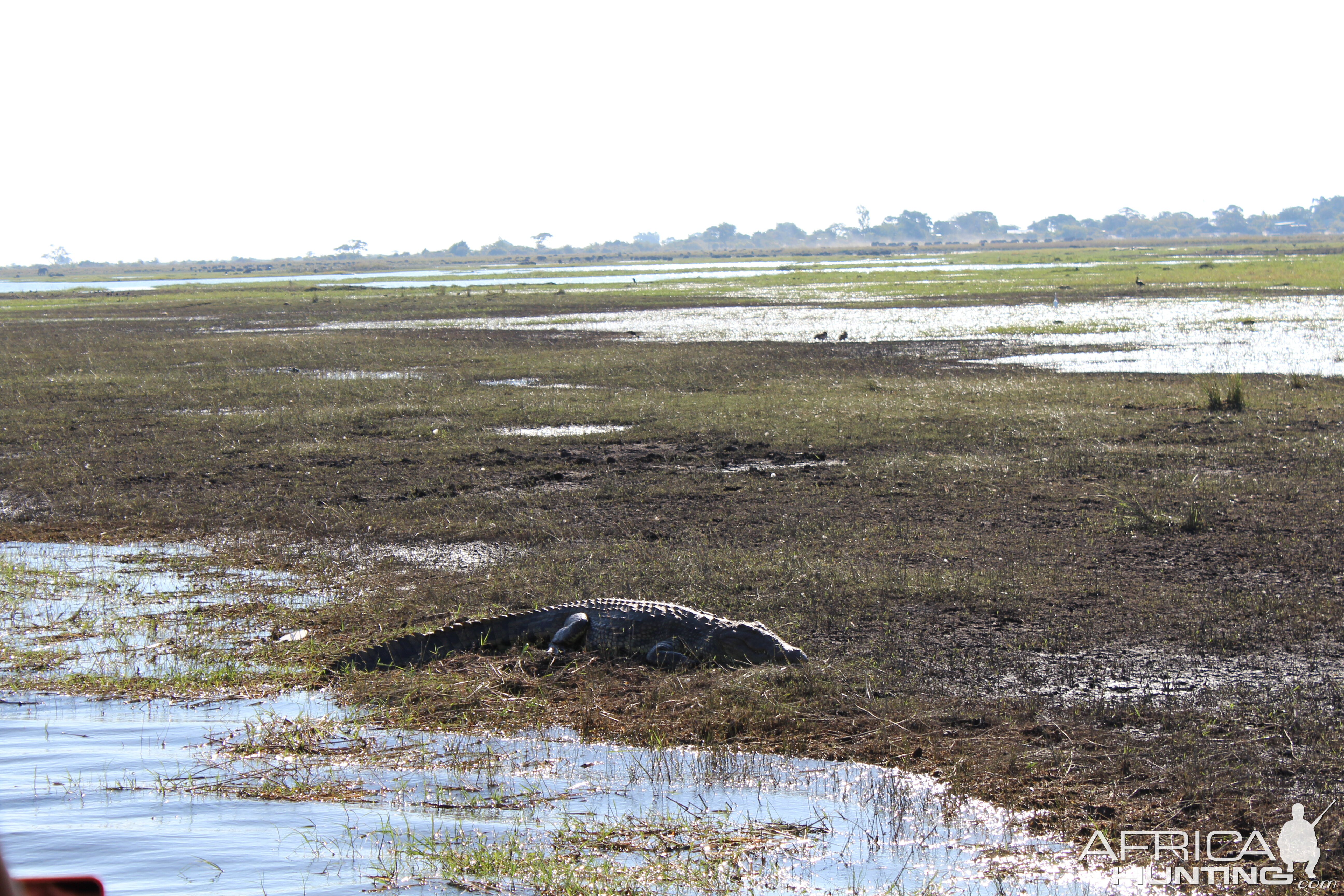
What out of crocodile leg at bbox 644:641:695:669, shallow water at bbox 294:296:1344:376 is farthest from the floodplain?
shallow water at bbox 294:296:1344:376

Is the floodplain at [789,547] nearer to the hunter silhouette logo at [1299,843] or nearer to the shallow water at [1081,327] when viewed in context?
the hunter silhouette logo at [1299,843]

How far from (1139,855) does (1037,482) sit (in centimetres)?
761

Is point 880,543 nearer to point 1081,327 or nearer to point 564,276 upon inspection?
point 1081,327

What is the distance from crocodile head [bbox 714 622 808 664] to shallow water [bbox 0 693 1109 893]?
1136mm

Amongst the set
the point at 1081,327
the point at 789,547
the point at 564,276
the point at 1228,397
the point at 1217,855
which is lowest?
the point at 1217,855

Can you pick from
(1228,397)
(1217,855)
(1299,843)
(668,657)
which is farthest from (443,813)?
(1228,397)

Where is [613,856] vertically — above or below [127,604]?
below

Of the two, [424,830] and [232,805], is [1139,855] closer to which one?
[424,830]

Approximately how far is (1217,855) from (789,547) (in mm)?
5196

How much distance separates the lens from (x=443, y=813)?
15.8 feet

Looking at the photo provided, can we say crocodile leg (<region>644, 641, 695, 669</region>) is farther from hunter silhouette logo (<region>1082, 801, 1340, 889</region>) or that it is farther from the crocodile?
hunter silhouette logo (<region>1082, 801, 1340, 889</region>)

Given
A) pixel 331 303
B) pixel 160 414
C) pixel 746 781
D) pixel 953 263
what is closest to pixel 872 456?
pixel 746 781

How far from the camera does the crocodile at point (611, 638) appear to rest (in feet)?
21.7

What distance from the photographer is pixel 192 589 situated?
848 centimetres
